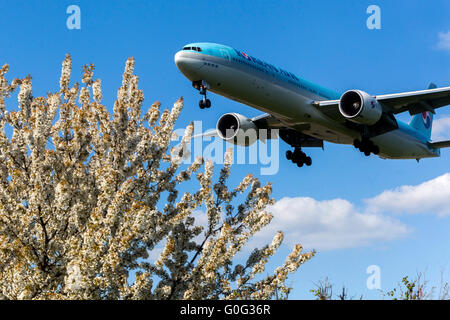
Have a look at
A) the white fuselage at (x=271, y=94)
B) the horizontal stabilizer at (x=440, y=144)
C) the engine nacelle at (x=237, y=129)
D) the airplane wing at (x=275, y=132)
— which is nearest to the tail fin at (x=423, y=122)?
the horizontal stabilizer at (x=440, y=144)

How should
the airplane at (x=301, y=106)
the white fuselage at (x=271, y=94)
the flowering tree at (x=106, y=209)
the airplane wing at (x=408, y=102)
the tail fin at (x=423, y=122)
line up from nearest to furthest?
the flowering tree at (x=106, y=209) → the white fuselage at (x=271, y=94) → the airplane at (x=301, y=106) → the airplane wing at (x=408, y=102) → the tail fin at (x=423, y=122)

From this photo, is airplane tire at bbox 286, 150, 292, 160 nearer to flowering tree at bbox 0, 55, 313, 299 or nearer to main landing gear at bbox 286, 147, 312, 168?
main landing gear at bbox 286, 147, 312, 168

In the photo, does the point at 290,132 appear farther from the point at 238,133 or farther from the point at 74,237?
the point at 74,237

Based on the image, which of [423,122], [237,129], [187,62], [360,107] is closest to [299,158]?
[237,129]

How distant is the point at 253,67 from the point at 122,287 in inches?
653

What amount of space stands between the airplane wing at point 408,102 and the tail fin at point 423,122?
11103mm

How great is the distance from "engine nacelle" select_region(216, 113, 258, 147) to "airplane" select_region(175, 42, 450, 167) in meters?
0.06

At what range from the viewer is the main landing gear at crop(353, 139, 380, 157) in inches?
1280

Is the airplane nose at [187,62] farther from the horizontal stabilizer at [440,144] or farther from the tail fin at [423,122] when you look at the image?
the tail fin at [423,122]

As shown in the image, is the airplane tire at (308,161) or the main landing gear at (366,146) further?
the airplane tire at (308,161)

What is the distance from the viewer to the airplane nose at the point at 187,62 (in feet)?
83.0

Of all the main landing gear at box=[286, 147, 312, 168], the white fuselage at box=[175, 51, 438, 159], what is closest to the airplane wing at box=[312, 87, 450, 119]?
the white fuselage at box=[175, 51, 438, 159]

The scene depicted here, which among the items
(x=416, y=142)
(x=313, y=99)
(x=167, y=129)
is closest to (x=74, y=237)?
(x=167, y=129)

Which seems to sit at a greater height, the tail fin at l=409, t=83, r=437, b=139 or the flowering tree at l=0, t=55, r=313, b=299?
the tail fin at l=409, t=83, r=437, b=139
